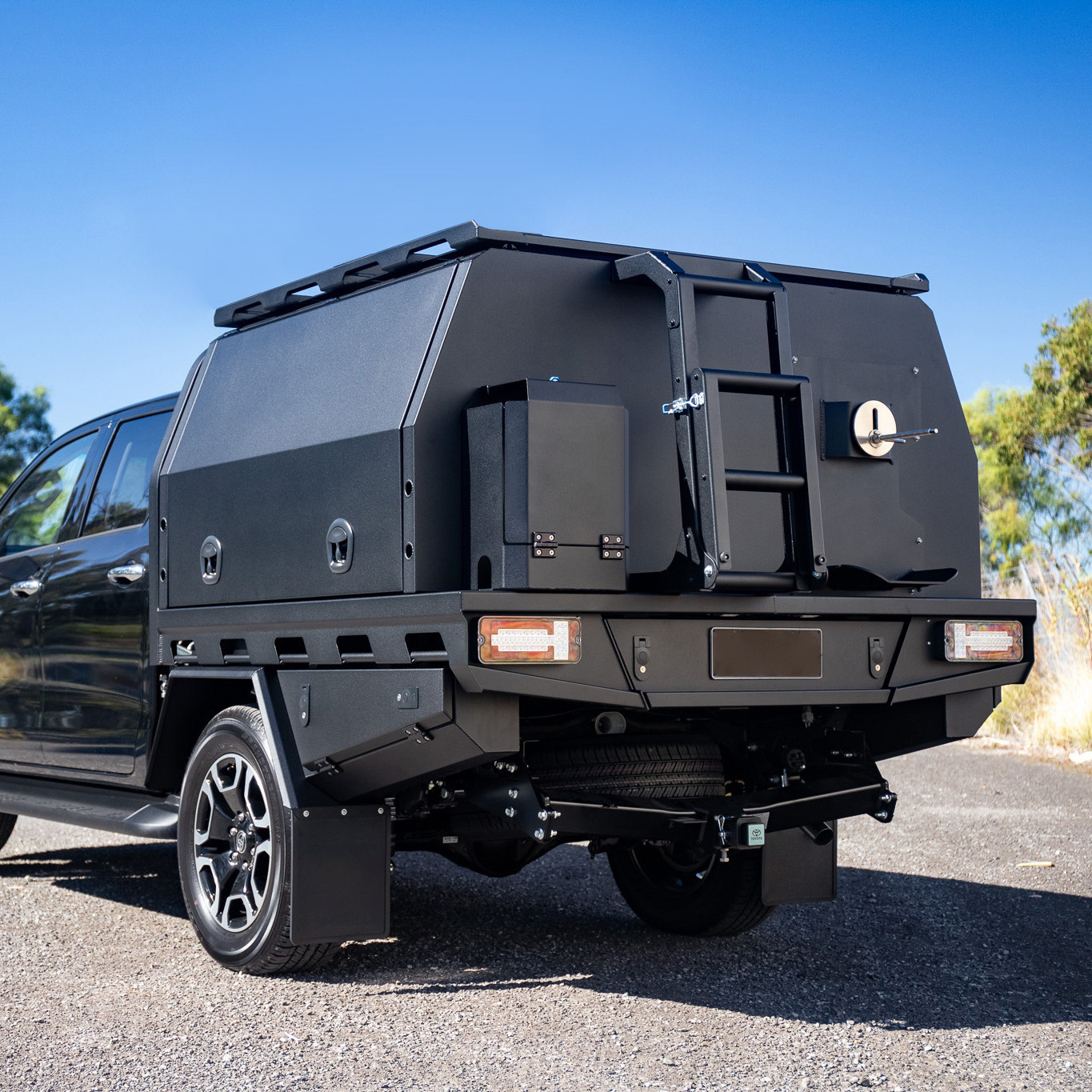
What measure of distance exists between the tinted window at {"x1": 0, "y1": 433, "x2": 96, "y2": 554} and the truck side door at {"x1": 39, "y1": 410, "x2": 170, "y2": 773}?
0.32 meters

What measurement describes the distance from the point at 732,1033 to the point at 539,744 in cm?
121

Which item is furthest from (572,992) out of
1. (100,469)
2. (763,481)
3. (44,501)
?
(44,501)

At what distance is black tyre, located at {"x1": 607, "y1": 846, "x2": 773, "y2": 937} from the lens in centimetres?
568

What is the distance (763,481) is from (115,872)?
473cm

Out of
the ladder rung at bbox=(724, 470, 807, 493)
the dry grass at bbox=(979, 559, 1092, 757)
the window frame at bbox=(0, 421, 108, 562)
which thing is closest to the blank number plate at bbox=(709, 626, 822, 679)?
the ladder rung at bbox=(724, 470, 807, 493)

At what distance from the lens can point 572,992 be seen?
4.88 metres

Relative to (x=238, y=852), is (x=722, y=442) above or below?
above

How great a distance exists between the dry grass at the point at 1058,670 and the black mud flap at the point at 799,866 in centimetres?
691

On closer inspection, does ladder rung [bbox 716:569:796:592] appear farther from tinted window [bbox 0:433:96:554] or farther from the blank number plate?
tinted window [bbox 0:433:96:554]

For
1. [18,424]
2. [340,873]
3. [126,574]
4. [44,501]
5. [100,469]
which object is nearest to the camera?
[340,873]

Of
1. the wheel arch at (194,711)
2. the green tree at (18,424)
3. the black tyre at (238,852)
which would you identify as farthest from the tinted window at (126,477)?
the green tree at (18,424)

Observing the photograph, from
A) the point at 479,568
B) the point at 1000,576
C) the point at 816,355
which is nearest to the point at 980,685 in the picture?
the point at 816,355

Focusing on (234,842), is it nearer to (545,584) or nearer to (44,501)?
(545,584)

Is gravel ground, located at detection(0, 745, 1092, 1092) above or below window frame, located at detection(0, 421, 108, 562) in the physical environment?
below
